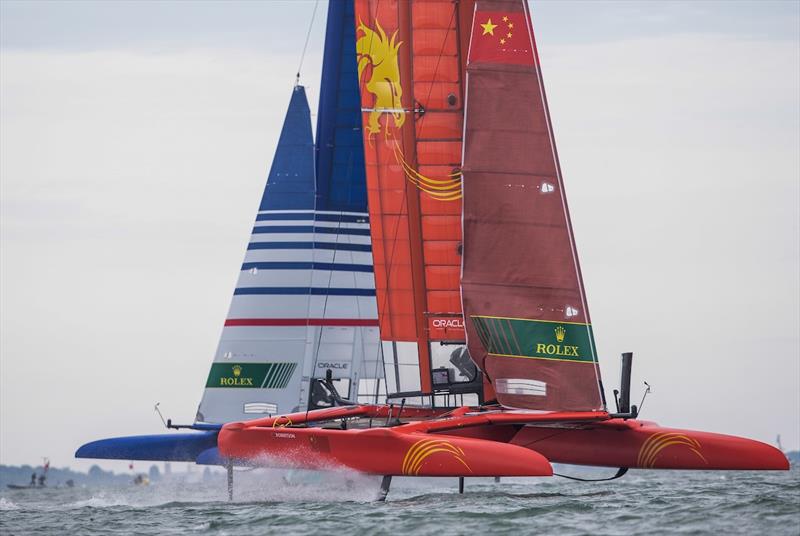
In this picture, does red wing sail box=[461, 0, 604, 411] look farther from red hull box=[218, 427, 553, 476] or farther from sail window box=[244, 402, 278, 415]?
sail window box=[244, 402, 278, 415]

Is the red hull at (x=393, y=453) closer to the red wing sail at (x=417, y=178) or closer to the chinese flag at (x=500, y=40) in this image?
the red wing sail at (x=417, y=178)

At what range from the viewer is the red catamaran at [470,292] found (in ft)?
63.1

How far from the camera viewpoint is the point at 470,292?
19.7 m

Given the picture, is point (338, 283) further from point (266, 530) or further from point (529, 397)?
point (266, 530)

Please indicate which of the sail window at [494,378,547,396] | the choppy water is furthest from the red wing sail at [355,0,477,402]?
the choppy water

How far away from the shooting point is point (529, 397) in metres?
19.7

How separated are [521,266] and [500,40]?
122 inches

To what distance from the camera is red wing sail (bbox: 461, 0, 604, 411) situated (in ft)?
64.4

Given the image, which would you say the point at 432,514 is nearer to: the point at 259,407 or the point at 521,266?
the point at 521,266

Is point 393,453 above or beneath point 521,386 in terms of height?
beneath

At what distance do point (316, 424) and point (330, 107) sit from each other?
353 inches

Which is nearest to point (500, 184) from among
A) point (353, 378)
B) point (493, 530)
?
point (493, 530)

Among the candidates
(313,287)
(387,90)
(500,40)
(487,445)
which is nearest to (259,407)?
(313,287)

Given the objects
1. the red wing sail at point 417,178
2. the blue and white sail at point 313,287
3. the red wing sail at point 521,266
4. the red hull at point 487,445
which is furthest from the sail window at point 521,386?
the blue and white sail at point 313,287
